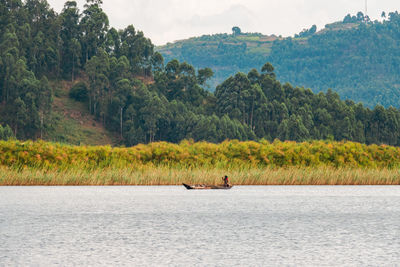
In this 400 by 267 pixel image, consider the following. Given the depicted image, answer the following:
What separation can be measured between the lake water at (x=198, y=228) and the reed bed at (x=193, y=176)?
2401 mm

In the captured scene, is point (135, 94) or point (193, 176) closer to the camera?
point (193, 176)

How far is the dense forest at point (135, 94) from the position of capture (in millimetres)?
99125

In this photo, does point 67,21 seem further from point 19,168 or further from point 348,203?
point 348,203

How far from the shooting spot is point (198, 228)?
1316 cm

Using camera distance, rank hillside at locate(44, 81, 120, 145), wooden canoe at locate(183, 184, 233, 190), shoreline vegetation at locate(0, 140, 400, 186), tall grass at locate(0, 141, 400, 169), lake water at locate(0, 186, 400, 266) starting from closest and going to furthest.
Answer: lake water at locate(0, 186, 400, 266)
wooden canoe at locate(183, 184, 233, 190)
shoreline vegetation at locate(0, 140, 400, 186)
tall grass at locate(0, 141, 400, 169)
hillside at locate(44, 81, 120, 145)

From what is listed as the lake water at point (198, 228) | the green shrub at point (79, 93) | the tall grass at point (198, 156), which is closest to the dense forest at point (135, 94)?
the green shrub at point (79, 93)

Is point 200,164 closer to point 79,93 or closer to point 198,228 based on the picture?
point 198,228

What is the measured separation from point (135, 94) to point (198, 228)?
96940 mm

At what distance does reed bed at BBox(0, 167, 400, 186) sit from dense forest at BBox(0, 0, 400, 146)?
7045 centimetres

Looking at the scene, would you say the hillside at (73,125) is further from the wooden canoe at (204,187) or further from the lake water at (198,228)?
the lake water at (198,228)

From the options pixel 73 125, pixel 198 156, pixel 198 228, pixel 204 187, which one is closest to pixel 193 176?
pixel 204 187

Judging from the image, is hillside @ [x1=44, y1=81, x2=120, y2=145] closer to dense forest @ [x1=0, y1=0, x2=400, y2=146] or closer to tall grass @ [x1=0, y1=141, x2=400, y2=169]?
dense forest @ [x1=0, y1=0, x2=400, y2=146]

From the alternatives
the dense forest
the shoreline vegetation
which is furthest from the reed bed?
the dense forest

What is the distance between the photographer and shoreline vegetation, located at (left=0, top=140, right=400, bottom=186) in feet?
82.8
